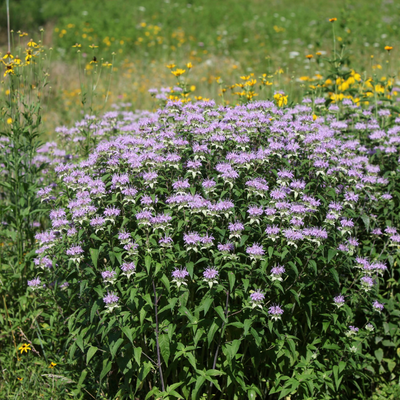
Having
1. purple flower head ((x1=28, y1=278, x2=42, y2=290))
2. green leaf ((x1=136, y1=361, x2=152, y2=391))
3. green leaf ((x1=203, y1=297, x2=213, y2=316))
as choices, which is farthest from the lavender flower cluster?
green leaf ((x1=136, y1=361, x2=152, y2=391))

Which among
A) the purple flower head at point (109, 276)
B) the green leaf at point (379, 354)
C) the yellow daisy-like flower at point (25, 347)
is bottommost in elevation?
the green leaf at point (379, 354)

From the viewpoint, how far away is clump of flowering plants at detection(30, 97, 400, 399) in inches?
112

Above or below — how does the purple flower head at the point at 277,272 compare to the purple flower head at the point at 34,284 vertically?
above

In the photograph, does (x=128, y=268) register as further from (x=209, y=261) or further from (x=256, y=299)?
(x=256, y=299)

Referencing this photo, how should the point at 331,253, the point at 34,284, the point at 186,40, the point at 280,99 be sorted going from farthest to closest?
the point at 186,40, the point at 280,99, the point at 34,284, the point at 331,253

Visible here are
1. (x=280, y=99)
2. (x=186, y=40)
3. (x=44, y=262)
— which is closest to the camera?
(x=44, y=262)

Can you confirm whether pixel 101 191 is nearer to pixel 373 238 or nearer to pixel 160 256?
pixel 160 256

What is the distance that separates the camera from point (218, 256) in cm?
286

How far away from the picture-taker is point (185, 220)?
115 inches

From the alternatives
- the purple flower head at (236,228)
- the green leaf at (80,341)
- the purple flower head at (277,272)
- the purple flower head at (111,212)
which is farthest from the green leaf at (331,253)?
the green leaf at (80,341)

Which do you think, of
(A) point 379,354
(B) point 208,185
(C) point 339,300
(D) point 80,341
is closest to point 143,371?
(D) point 80,341

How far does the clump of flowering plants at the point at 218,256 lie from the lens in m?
2.85

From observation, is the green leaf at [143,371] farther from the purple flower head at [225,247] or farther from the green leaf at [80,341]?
the purple flower head at [225,247]

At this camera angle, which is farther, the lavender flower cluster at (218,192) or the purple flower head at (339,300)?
the purple flower head at (339,300)
